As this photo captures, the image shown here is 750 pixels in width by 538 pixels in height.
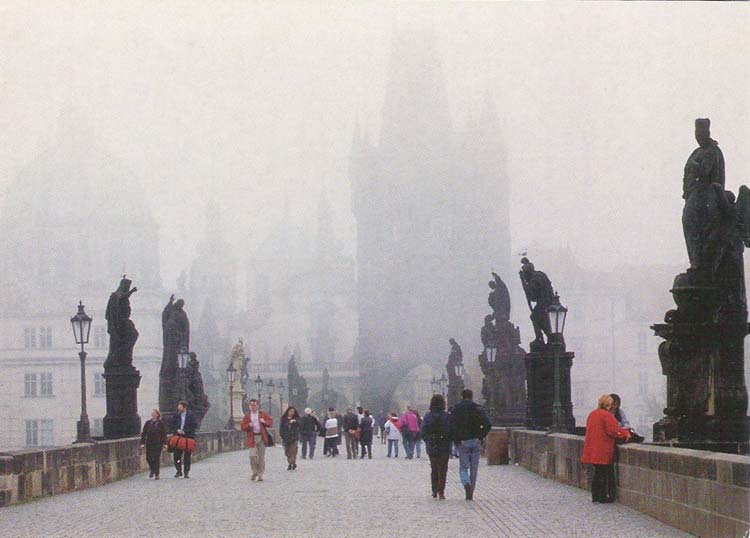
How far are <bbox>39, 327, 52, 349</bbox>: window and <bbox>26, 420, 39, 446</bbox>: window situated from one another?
19.9 feet

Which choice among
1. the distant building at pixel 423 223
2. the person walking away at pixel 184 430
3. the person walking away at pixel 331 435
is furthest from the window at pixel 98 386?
the person walking away at pixel 184 430

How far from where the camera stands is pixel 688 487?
1285 cm

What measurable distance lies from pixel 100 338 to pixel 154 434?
78356mm

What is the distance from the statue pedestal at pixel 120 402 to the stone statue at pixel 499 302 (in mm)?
14355

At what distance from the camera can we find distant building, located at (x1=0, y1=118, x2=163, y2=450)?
97.1 metres

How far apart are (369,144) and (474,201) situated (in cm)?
1313

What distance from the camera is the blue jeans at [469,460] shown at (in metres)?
19.2

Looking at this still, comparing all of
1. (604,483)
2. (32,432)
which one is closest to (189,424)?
(604,483)

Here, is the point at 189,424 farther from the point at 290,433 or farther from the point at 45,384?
the point at 45,384

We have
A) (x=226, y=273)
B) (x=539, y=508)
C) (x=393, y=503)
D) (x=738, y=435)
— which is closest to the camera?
(x=738, y=435)

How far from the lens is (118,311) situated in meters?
31.1

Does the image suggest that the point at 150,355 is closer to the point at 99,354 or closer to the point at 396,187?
the point at 99,354

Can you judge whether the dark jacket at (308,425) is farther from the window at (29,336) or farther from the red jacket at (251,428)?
the window at (29,336)

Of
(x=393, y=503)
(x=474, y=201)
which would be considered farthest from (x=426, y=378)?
(x=393, y=503)
